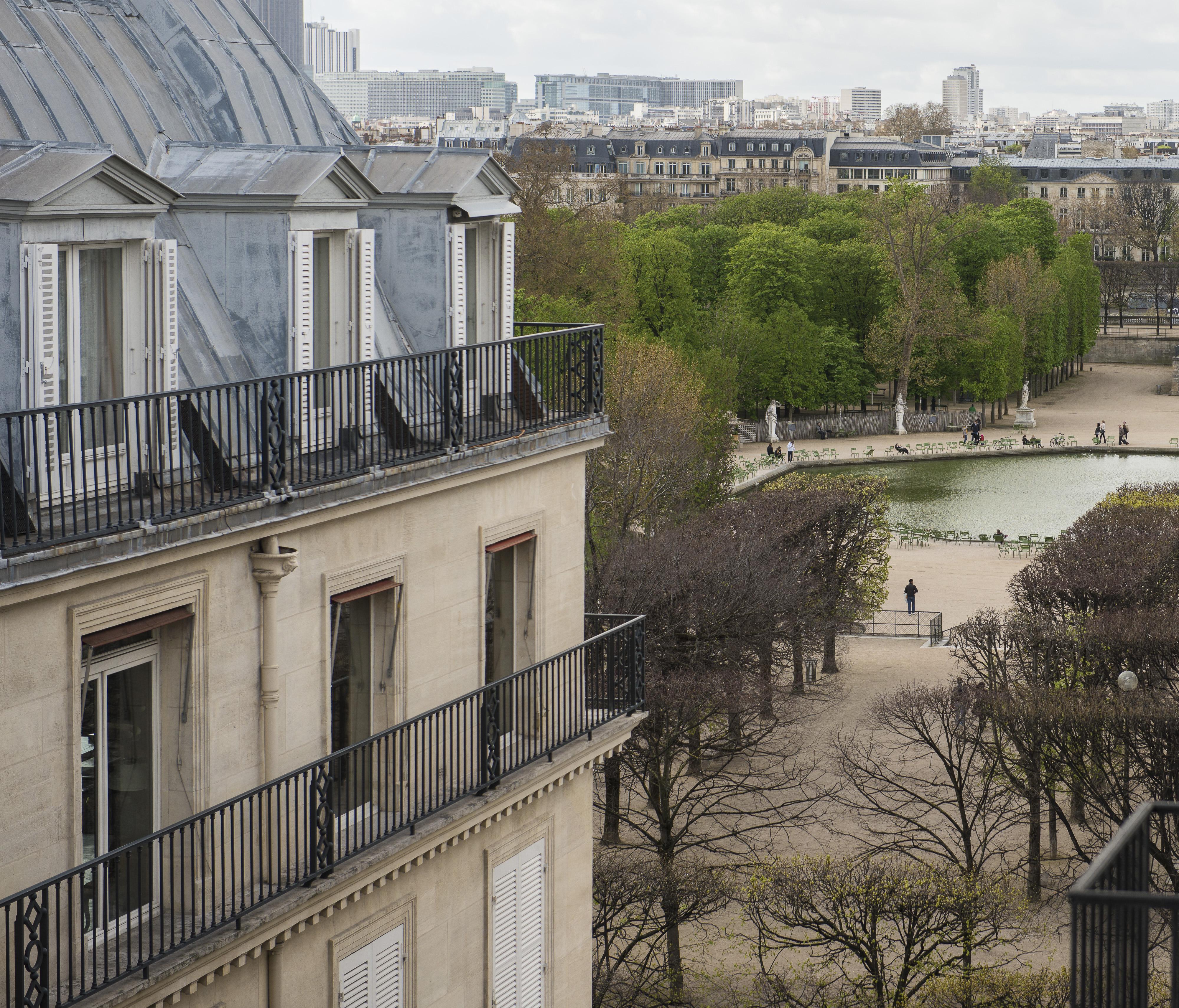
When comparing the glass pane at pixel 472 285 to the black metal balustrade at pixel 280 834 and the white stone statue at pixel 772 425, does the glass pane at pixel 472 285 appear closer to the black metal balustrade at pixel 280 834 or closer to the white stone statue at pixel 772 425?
the black metal balustrade at pixel 280 834

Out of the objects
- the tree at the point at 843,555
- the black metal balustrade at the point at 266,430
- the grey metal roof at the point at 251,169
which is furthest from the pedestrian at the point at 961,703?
the grey metal roof at the point at 251,169

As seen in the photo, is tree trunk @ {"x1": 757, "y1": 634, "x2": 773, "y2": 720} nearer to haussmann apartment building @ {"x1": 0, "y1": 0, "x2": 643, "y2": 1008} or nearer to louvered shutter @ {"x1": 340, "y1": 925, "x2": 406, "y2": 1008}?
haussmann apartment building @ {"x1": 0, "y1": 0, "x2": 643, "y2": 1008}

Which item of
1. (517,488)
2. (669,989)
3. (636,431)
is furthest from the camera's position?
(636,431)

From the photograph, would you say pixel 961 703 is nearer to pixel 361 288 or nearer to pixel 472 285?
pixel 472 285

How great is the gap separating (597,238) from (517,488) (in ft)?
232

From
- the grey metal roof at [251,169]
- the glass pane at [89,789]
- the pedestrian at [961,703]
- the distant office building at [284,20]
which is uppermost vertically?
the distant office building at [284,20]

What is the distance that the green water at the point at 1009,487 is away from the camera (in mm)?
69812

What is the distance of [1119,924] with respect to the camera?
6.40 metres

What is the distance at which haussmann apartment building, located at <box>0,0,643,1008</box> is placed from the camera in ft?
33.5

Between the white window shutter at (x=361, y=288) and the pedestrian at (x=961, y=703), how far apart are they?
2052 cm

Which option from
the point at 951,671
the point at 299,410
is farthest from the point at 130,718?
the point at 951,671

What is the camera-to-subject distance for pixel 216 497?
449 inches

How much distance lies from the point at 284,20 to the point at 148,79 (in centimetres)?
2773

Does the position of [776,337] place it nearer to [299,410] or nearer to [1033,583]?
[1033,583]
